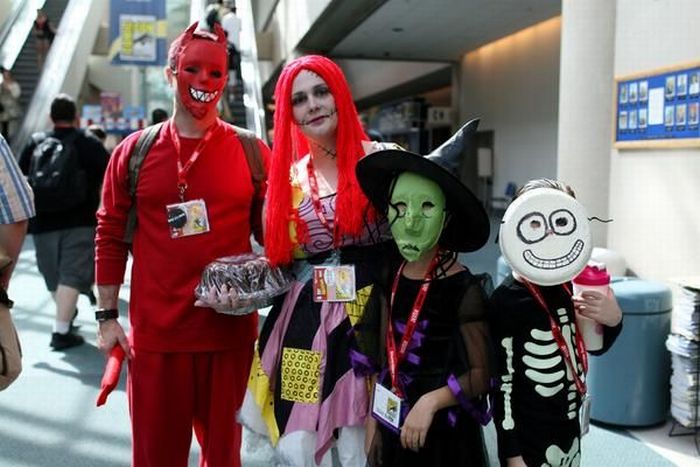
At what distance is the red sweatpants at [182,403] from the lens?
1979 mm

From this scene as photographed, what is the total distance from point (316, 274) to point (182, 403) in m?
0.63

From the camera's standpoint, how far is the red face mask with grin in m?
1.99

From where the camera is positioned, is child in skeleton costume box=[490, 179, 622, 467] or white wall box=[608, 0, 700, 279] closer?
child in skeleton costume box=[490, 179, 622, 467]

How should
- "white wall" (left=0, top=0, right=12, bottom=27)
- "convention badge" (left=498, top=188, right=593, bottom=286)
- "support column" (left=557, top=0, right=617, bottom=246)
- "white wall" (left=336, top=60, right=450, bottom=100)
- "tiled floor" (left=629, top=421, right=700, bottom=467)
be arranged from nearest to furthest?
"convention badge" (left=498, top=188, right=593, bottom=286)
"tiled floor" (left=629, top=421, right=700, bottom=467)
"support column" (left=557, top=0, right=617, bottom=246)
"white wall" (left=0, top=0, right=12, bottom=27)
"white wall" (left=336, top=60, right=450, bottom=100)

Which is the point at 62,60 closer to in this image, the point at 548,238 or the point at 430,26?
the point at 430,26

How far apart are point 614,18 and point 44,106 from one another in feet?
31.8

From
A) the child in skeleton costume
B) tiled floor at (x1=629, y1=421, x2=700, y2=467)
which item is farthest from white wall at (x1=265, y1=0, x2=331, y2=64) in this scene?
the child in skeleton costume

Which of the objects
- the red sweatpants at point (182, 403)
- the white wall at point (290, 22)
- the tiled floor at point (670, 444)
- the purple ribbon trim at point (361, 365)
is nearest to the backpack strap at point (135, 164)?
the red sweatpants at point (182, 403)

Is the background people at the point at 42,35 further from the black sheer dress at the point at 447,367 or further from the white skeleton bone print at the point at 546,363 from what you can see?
the white skeleton bone print at the point at 546,363

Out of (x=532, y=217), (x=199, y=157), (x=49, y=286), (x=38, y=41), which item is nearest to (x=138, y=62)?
(x=38, y=41)

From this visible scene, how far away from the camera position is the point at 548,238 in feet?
4.91

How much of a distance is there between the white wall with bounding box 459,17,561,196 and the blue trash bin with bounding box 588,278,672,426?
835 centimetres

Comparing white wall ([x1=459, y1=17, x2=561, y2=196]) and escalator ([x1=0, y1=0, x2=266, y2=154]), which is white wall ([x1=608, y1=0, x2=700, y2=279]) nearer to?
escalator ([x1=0, y1=0, x2=266, y2=154])

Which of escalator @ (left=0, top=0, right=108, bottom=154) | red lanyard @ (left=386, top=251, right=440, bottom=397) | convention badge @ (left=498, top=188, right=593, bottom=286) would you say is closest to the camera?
convention badge @ (left=498, top=188, right=593, bottom=286)
